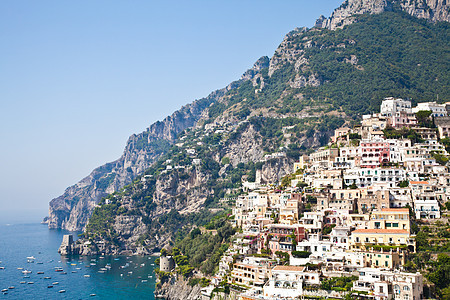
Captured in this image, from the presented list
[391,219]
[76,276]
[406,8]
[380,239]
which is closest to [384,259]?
[380,239]

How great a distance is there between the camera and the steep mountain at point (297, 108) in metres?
135

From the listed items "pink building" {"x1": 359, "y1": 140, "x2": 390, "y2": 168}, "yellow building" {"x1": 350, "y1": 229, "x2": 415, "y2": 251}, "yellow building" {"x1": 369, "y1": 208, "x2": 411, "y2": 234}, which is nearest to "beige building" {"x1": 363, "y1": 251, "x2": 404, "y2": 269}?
"yellow building" {"x1": 350, "y1": 229, "x2": 415, "y2": 251}

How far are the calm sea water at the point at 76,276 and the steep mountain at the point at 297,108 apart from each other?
701 inches

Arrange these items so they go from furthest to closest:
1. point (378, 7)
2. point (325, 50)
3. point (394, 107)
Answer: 1. point (378, 7)
2. point (325, 50)
3. point (394, 107)

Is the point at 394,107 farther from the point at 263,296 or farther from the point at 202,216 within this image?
the point at 202,216

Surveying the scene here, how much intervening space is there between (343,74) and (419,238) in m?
104

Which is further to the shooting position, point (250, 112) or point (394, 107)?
point (250, 112)

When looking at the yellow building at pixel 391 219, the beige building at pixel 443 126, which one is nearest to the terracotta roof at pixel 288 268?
the yellow building at pixel 391 219

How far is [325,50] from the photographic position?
16625 cm

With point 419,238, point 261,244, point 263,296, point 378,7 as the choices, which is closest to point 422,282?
point 419,238

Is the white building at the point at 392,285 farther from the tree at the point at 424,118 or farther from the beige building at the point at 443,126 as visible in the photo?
the tree at the point at 424,118

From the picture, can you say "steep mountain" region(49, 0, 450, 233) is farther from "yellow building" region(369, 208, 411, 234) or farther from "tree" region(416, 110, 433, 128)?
"yellow building" region(369, 208, 411, 234)

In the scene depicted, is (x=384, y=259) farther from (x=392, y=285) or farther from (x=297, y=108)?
(x=297, y=108)

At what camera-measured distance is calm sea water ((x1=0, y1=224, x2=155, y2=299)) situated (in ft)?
299
